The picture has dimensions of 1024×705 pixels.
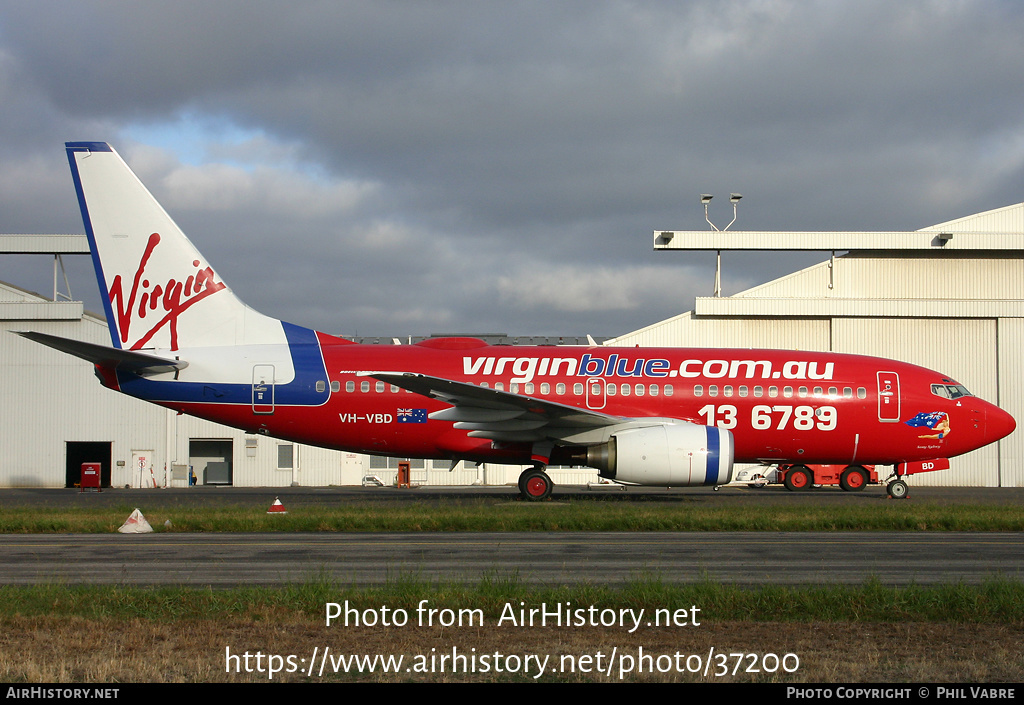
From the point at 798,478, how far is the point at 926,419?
5.93m

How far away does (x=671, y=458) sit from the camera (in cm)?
2045

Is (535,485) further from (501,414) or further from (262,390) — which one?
(262,390)

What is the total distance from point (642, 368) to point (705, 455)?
3.74 metres

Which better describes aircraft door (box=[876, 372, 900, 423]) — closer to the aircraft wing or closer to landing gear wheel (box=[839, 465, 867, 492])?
landing gear wheel (box=[839, 465, 867, 492])

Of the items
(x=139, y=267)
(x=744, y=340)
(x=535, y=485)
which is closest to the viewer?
(x=535, y=485)

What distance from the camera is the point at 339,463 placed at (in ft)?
131

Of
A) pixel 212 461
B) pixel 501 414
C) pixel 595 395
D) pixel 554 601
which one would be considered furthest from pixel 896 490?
pixel 212 461

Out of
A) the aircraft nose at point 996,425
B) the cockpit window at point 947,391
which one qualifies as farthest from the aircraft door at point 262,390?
the aircraft nose at point 996,425

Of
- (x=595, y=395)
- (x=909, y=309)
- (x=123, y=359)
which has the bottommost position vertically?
(x=595, y=395)

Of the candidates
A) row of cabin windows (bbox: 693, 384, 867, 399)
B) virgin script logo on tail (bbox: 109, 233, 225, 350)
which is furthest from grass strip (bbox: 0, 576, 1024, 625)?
virgin script logo on tail (bbox: 109, 233, 225, 350)

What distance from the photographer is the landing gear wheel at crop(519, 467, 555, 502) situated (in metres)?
22.6

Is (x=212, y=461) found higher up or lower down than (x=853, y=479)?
lower down

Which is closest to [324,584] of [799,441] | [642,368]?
[642,368]

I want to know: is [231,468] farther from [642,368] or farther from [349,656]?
[349,656]
